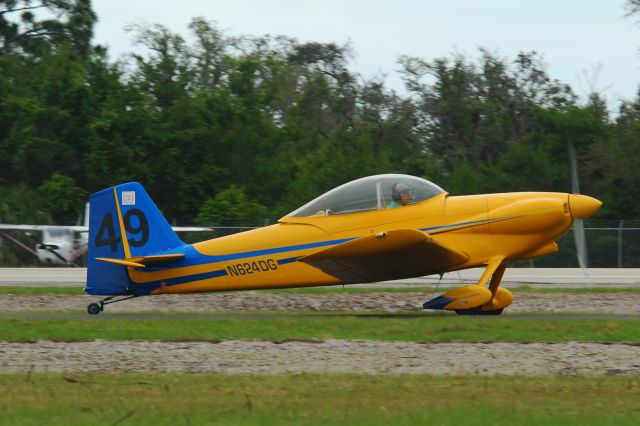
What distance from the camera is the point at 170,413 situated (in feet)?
25.4

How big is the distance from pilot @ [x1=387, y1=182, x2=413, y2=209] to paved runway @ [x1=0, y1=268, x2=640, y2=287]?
807 cm

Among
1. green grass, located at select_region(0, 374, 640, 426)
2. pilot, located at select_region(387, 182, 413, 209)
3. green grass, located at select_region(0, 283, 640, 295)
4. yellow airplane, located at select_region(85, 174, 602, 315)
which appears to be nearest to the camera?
green grass, located at select_region(0, 374, 640, 426)

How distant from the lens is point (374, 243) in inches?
574

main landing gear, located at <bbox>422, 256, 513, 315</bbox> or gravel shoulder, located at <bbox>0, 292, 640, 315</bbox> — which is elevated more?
main landing gear, located at <bbox>422, 256, 513, 315</bbox>

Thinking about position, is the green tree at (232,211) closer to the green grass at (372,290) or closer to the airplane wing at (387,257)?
the green grass at (372,290)

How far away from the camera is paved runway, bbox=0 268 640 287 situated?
23.6 meters

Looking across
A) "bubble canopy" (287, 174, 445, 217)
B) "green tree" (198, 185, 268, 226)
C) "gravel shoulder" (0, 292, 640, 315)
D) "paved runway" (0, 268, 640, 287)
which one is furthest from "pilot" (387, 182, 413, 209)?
"green tree" (198, 185, 268, 226)

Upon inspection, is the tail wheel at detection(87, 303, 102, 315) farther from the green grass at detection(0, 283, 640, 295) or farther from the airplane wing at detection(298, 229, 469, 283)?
the green grass at detection(0, 283, 640, 295)

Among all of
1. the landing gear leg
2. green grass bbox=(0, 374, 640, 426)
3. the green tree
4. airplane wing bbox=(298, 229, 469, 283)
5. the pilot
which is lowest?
green grass bbox=(0, 374, 640, 426)

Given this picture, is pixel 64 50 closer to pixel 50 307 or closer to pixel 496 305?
pixel 50 307

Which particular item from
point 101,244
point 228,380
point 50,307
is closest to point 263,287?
point 101,244

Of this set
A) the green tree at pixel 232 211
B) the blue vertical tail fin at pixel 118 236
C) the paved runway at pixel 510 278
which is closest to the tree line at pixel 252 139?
the green tree at pixel 232 211

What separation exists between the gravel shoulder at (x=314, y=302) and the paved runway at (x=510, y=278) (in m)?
4.05

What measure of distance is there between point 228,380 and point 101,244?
723 centimetres
